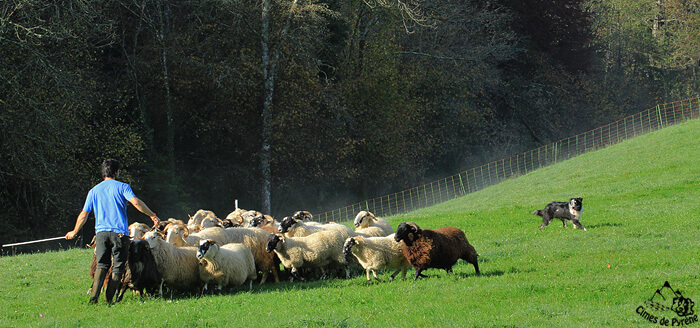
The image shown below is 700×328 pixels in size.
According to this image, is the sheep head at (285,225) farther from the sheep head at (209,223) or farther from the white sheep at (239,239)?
the sheep head at (209,223)

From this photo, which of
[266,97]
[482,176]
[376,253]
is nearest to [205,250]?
[376,253]

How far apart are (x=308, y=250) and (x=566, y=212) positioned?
846cm

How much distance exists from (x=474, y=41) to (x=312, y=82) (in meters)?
17.6

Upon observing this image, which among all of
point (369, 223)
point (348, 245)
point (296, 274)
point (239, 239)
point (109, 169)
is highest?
point (109, 169)

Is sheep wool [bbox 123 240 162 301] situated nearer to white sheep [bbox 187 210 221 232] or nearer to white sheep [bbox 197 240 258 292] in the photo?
white sheep [bbox 197 240 258 292]

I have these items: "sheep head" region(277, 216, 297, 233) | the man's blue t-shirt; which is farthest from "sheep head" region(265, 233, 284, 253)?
the man's blue t-shirt

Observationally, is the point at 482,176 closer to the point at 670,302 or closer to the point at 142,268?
the point at 670,302

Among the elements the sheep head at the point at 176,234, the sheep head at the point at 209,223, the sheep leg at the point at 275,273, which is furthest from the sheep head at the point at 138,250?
the sheep head at the point at 209,223

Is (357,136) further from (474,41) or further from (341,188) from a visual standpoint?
(474,41)

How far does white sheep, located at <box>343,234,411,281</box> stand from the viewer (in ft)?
40.6

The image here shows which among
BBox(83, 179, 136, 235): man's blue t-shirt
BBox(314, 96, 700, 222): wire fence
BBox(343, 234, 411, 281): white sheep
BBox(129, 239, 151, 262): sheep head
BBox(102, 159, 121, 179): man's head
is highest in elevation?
BBox(102, 159, 121, 179): man's head

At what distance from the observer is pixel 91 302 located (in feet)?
36.3

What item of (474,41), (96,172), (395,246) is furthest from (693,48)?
(395,246)

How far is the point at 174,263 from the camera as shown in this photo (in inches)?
458
